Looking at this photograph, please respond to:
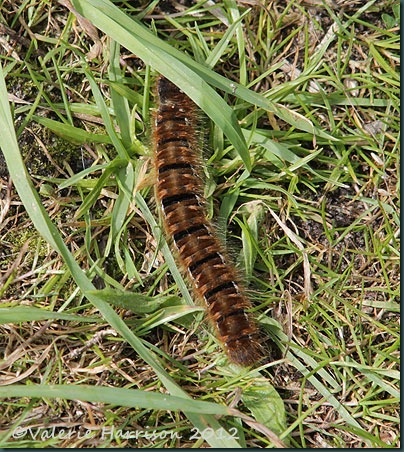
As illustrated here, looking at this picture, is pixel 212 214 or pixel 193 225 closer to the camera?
pixel 193 225

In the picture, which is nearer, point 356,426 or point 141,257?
point 356,426

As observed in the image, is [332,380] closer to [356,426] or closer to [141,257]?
[356,426]

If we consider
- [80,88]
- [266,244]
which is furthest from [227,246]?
[80,88]

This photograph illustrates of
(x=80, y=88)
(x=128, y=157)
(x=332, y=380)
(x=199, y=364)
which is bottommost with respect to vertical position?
(x=332, y=380)

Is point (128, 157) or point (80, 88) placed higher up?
point (80, 88)

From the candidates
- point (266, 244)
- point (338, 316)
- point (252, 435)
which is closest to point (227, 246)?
point (266, 244)

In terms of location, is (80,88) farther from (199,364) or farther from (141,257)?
(199,364)
